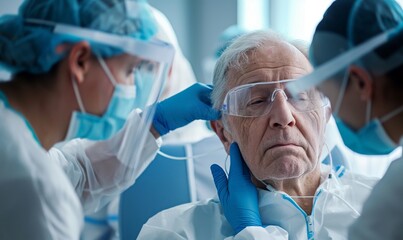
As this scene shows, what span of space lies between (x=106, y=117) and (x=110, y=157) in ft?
1.58

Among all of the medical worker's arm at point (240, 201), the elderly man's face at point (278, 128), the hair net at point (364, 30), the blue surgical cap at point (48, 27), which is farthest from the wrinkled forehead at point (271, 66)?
the blue surgical cap at point (48, 27)

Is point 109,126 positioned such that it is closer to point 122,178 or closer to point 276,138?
point 122,178

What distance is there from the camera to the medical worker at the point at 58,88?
1.21 m

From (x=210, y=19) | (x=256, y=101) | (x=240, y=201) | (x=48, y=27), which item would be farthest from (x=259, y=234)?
(x=210, y=19)

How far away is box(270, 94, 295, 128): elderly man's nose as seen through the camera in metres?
1.64

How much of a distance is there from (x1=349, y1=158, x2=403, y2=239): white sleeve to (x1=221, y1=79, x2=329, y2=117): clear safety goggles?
1.62 feet

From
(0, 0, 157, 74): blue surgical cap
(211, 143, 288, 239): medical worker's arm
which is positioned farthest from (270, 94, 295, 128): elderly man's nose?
(0, 0, 157, 74): blue surgical cap

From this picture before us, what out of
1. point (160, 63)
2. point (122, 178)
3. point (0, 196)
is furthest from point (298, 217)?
point (0, 196)

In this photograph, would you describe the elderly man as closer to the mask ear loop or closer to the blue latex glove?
the blue latex glove

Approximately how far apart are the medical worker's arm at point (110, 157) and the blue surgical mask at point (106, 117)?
28 cm

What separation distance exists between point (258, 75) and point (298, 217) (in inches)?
→ 19.3

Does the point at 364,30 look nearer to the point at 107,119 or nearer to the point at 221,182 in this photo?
the point at 107,119

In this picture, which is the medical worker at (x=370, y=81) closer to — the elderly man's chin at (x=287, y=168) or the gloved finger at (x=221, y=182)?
the elderly man's chin at (x=287, y=168)

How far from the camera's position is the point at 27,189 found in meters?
1.20
